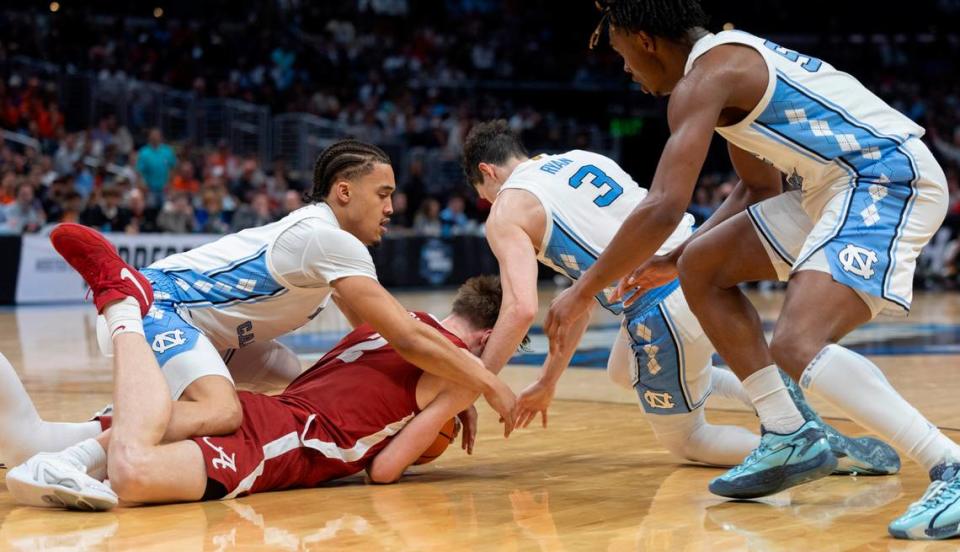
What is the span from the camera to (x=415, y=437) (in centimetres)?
425

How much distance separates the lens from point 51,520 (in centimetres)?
359

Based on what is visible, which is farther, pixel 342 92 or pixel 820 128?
pixel 342 92

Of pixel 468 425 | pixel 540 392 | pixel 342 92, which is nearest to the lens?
pixel 540 392

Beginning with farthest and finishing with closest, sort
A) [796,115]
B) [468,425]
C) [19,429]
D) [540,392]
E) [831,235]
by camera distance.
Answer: [468,425], [540,392], [19,429], [796,115], [831,235]

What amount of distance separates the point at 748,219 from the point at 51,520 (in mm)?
2276

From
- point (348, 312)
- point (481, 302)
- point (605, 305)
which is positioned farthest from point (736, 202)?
point (348, 312)

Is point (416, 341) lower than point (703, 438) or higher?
higher

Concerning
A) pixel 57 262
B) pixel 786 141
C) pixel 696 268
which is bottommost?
pixel 57 262

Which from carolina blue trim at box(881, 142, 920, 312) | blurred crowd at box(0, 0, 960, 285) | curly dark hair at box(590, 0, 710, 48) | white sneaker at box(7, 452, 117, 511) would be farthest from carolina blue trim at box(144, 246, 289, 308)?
blurred crowd at box(0, 0, 960, 285)

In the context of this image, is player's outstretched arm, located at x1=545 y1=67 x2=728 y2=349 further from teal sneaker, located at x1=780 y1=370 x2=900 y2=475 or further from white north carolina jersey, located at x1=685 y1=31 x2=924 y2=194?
teal sneaker, located at x1=780 y1=370 x2=900 y2=475

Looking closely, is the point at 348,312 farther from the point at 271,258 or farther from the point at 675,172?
the point at 675,172

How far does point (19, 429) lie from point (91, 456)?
0.38 metres

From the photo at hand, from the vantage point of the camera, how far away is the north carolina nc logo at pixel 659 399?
15.1 feet

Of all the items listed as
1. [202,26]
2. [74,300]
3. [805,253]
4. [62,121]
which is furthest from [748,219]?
[202,26]
